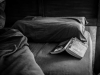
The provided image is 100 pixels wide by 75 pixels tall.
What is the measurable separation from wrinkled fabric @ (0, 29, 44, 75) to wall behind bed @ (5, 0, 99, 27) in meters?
1.21

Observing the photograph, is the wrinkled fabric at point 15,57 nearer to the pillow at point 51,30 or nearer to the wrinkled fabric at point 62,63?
the wrinkled fabric at point 62,63

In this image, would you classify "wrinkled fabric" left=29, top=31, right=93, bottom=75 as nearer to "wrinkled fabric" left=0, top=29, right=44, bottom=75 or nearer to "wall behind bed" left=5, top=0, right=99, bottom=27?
"wrinkled fabric" left=0, top=29, right=44, bottom=75

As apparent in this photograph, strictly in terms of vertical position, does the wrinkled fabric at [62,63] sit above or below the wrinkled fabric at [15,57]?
below

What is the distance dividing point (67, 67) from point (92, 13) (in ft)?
4.99

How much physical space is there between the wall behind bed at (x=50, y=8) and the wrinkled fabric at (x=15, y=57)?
121 cm

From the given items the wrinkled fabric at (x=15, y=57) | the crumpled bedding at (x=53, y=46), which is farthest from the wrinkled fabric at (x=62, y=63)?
the wrinkled fabric at (x=15, y=57)

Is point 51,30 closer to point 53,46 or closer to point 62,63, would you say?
point 53,46

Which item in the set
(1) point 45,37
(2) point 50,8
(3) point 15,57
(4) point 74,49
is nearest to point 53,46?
(1) point 45,37

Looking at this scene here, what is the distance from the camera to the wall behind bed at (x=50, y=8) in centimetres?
244

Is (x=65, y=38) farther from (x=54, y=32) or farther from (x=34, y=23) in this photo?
(x=34, y=23)

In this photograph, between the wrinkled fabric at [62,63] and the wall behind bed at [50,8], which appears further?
the wall behind bed at [50,8]

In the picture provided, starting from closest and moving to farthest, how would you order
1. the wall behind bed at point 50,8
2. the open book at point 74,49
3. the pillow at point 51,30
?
the open book at point 74,49 → the pillow at point 51,30 → the wall behind bed at point 50,8

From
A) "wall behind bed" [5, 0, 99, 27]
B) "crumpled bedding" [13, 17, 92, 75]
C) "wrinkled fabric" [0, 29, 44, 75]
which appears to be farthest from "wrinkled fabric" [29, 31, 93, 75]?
"wall behind bed" [5, 0, 99, 27]

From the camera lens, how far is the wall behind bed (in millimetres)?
2436
